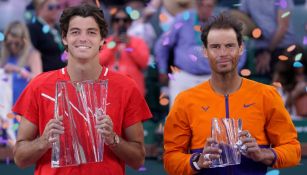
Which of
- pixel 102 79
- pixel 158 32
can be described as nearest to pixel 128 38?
pixel 158 32

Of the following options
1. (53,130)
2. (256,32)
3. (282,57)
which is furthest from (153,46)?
(53,130)

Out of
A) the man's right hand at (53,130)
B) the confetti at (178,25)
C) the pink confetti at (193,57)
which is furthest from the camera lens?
the confetti at (178,25)

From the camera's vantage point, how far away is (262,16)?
23.0ft

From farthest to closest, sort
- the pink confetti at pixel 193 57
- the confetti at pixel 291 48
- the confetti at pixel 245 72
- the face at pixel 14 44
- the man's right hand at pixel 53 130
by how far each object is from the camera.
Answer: the face at pixel 14 44
the confetti at pixel 291 48
the pink confetti at pixel 193 57
the confetti at pixel 245 72
the man's right hand at pixel 53 130

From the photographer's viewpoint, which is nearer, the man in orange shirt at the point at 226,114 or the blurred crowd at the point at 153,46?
the man in orange shirt at the point at 226,114

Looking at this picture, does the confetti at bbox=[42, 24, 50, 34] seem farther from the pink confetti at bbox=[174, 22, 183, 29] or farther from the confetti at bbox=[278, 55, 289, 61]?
the confetti at bbox=[278, 55, 289, 61]

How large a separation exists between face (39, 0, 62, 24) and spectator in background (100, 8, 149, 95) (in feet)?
1.74

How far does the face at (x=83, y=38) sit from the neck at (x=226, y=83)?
53cm

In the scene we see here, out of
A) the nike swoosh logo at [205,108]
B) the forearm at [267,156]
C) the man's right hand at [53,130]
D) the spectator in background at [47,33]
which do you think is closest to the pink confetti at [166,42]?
the spectator in background at [47,33]

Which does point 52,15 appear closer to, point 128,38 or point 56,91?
point 128,38

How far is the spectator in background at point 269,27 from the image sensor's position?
7.02 metres

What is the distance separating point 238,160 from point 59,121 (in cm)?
76

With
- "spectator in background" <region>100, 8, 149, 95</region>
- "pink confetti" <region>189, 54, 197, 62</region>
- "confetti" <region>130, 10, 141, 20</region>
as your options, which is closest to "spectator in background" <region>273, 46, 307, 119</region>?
"pink confetti" <region>189, 54, 197, 62</region>

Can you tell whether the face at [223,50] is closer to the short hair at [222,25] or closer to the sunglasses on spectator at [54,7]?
the short hair at [222,25]
